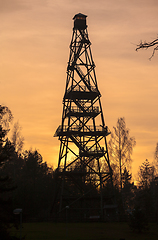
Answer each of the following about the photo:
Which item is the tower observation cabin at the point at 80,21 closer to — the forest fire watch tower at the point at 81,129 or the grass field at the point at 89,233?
the forest fire watch tower at the point at 81,129

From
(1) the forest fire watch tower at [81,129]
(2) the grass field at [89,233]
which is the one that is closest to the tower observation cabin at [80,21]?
(1) the forest fire watch tower at [81,129]

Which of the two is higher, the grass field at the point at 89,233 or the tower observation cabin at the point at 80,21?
the tower observation cabin at the point at 80,21

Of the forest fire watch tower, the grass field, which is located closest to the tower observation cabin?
the forest fire watch tower

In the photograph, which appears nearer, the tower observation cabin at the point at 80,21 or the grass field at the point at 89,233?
the grass field at the point at 89,233

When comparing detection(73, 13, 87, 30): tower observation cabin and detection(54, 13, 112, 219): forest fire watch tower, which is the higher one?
detection(73, 13, 87, 30): tower observation cabin

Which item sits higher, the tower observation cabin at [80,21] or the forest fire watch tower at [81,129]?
the tower observation cabin at [80,21]

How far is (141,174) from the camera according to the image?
88.1 metres

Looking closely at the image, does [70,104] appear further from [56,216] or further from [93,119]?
[56,216]

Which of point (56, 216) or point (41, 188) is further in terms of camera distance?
point (41, 188)

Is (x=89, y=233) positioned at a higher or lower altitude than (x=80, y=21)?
lower

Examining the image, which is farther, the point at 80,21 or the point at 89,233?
the point at 80,21

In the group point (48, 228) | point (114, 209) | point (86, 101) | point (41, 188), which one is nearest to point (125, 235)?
point (48, 228)

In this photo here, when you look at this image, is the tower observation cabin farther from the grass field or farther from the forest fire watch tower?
the grass field

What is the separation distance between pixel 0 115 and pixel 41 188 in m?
31.5
